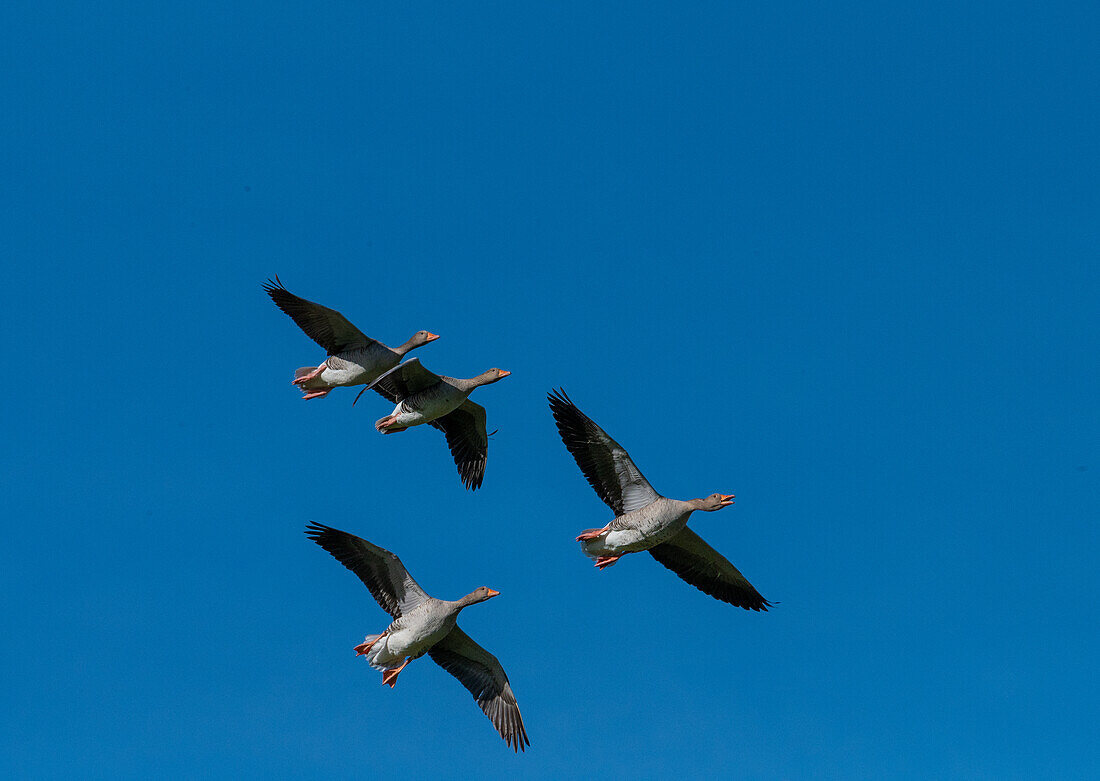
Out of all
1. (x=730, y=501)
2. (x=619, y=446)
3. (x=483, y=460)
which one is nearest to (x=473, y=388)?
(x=483, y=460)

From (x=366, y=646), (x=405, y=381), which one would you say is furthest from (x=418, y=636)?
(x=405, y=381)

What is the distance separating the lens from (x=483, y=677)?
2211 cm

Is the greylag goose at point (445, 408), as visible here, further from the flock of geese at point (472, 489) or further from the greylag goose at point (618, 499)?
the greylag goose at point (618, 499)

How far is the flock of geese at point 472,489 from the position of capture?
20.5m

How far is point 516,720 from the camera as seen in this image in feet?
71.6

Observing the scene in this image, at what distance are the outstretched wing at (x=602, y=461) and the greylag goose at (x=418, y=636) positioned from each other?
277cm

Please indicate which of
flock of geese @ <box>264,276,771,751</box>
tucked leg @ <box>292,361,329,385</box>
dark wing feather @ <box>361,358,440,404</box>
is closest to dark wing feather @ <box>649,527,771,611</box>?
flock of geese @ <box>264,276,771,751</box>

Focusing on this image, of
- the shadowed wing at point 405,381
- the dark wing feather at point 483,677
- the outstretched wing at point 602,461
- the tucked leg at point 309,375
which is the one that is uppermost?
the tucked leg at point 309,375

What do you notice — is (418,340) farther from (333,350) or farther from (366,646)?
(366,646)

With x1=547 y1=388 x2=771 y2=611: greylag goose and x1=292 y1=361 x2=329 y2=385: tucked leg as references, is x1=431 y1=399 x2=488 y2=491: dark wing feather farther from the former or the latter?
x1=547 y1=388 x2=771 y2=611: greylag goose

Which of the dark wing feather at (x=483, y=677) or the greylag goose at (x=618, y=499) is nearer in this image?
the greylag goose at (x=618, y=499)

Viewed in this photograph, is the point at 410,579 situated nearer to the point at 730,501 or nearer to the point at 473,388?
the point at 473,388

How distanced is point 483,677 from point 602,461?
4591mm

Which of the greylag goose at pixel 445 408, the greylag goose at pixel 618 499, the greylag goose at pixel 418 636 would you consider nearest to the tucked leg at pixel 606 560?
the greylag goose at pixel 618 499
